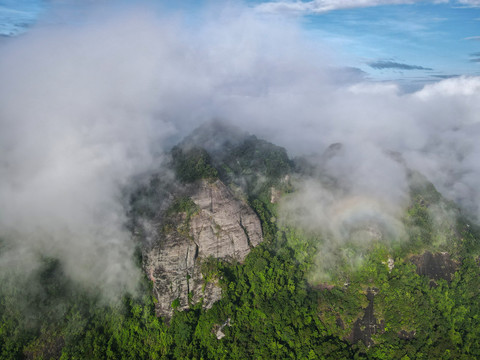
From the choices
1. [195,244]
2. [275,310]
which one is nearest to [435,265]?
[275,310]

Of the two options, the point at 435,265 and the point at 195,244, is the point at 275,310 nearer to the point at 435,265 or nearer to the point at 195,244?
the point at 195,244

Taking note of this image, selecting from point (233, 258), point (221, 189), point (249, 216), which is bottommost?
point (233, 258)

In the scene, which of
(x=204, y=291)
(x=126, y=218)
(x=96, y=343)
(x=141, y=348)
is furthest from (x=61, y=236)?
(x=204, y=291)

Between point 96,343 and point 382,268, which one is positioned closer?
point 96,343

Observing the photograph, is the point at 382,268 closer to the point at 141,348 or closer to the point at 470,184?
the point at 141,348

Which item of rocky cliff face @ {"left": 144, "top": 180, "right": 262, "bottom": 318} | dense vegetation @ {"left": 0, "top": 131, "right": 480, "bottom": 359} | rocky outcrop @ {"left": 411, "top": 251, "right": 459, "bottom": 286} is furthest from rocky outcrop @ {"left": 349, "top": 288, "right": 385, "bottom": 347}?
rocky cliff face @ {"left": 144, "top": 180, "right": 262, "bottom": 318}

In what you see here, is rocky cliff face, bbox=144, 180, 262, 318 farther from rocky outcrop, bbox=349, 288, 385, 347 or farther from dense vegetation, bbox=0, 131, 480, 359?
rocky outcrop, bbox=349, 288, 385, 347

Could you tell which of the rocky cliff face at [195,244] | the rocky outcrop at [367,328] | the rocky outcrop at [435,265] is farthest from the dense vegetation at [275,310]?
the rocky cliff face at [195,244]
